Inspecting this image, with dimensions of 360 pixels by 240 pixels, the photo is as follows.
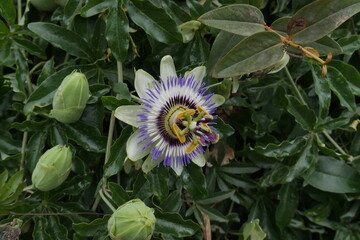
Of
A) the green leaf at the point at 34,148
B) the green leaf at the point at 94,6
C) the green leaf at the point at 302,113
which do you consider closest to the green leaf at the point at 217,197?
the green leaf at the point at 302,113

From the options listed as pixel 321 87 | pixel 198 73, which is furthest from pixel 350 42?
pixel 198 73

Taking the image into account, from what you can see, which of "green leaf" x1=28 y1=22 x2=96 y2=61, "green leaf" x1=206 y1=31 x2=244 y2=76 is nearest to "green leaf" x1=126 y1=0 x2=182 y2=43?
"green leaf" x1=206 y1=31 x2=244 y2=76

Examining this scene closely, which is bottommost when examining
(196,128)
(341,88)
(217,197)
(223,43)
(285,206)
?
(285,206)

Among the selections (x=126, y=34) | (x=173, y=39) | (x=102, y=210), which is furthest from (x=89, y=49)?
(x=102, y=210)

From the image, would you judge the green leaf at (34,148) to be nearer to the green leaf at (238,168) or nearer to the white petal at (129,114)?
the white petal at (129,114)

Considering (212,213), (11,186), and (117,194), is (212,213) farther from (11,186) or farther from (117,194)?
(11,186)
